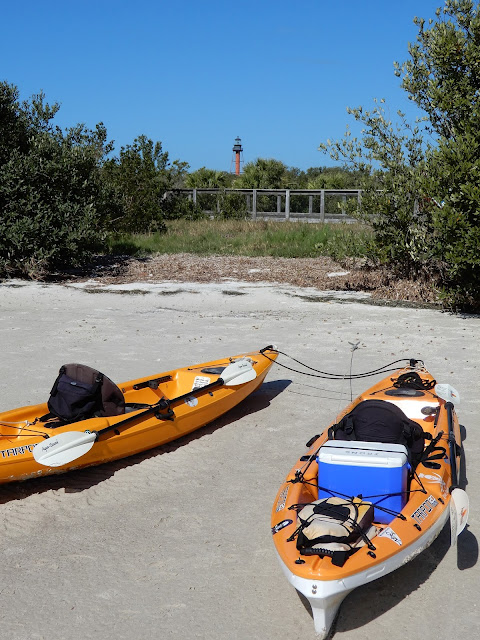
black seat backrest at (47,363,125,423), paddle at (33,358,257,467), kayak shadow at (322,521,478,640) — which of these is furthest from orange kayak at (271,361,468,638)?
black seat backrest at (47,363,125,423)

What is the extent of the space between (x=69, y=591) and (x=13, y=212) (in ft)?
48.4

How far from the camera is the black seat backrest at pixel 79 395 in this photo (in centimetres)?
668

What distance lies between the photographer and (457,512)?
4.75 m

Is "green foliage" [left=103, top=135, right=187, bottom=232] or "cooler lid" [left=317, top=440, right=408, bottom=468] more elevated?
"green foliage" [left=103, top=135, right=187, bottom=232]

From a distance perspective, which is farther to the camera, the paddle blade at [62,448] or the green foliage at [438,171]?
the green foliage at [438,171]

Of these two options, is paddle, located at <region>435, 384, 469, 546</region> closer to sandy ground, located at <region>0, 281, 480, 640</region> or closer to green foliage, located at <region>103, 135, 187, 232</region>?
sandy ground, located at <region>0, 281, 480, 640</region>

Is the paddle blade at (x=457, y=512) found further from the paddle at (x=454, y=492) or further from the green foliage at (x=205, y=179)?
the green foliage at (x=205, y=179)

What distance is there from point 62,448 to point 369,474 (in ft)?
8.91

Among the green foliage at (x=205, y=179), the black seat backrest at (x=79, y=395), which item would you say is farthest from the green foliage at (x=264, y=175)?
the black seat backrest at (x=79, y=395)

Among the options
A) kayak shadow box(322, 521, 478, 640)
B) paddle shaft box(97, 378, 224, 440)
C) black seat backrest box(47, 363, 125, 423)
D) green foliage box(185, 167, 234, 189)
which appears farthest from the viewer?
green foliage box(185, 167, 234, 189)

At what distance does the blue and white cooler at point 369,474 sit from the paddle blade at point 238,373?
289 centimetres

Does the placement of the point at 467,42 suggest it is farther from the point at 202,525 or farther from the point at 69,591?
the point at 69,591

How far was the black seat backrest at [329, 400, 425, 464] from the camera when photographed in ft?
17.9

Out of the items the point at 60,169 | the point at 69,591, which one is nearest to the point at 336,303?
the point at 60,169
